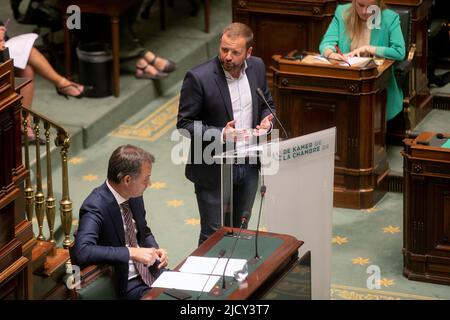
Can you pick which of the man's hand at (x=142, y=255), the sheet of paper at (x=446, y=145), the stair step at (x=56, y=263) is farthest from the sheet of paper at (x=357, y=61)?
the man's hand at (x=142, y=255)

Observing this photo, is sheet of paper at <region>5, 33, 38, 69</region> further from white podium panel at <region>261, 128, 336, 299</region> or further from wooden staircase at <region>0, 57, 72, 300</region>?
white podium panel at <region>261, 128, 336, 299</region>

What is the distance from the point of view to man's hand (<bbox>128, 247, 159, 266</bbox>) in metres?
5.58

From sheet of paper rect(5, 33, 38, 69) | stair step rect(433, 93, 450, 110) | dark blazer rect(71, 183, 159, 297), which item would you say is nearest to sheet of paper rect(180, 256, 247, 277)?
dark blazer rect(71, 183, 159, 297)

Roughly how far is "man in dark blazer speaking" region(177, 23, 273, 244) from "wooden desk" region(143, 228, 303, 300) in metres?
0.92

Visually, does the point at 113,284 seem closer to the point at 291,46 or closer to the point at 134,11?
the point at 291,46

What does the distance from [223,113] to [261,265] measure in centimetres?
143

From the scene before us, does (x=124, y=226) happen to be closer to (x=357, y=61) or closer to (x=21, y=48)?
(x=357, y=61)

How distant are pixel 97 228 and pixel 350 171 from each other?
2982 millimetres

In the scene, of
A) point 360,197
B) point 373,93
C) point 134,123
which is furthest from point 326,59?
point 134,123

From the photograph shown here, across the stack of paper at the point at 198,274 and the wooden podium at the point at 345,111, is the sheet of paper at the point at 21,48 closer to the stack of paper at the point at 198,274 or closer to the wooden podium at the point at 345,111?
the wooden podium at the point at 345,111

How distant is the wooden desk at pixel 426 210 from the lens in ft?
23.2

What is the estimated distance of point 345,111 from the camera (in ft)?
26.7

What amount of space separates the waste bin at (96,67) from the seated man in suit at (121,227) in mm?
4147

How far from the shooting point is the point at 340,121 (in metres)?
8.16
